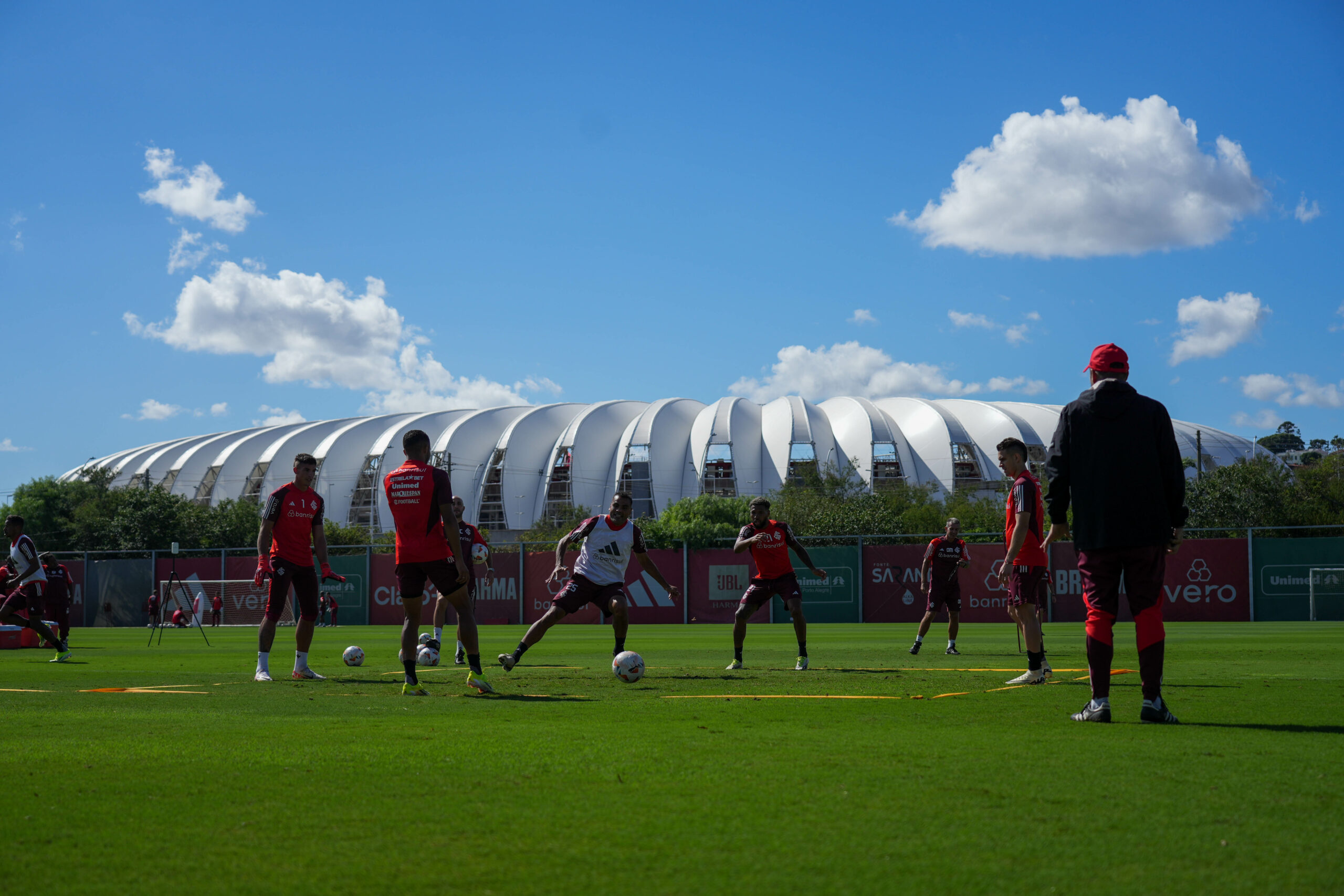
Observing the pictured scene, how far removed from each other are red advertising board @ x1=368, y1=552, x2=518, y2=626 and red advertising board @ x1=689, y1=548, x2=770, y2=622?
21.8 ft

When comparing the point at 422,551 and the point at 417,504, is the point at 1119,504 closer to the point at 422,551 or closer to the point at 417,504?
the point at 417,504

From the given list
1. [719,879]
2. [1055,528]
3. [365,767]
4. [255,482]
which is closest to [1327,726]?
[1055,528]

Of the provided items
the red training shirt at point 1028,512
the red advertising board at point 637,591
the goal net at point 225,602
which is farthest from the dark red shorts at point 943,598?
the goal net at point 225,602

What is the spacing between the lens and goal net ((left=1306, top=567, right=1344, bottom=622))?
96.6 ft

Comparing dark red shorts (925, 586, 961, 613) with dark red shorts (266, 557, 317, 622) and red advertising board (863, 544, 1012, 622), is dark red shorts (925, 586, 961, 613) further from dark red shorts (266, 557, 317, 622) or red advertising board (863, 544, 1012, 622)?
red advertising board (863, 544, 1012, 622)

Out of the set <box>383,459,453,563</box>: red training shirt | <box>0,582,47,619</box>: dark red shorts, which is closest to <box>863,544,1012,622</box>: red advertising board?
<box>0,582,47,619</box>: dark red shorts

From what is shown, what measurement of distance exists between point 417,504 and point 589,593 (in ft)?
10.0

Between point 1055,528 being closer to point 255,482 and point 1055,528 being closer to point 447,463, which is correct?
point 447,463

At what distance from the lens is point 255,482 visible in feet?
316

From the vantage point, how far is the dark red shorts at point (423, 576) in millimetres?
9469

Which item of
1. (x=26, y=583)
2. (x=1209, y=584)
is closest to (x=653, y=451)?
(x=1209, y=584)

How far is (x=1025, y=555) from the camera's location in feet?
34.9

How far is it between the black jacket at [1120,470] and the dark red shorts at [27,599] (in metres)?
15.1

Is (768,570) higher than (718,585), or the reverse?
(768,570)
